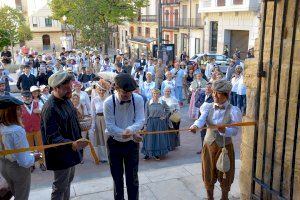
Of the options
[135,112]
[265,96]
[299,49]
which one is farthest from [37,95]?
[299,49]

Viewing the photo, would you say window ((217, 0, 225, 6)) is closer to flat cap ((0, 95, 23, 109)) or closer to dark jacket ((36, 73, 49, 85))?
dark jacket ((36, 73, 49, 85))

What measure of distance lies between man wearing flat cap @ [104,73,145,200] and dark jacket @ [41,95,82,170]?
0.43 m

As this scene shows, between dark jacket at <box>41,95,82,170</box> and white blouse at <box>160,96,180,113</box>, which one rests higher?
dark jacket at <box>41,95,82,170</box>

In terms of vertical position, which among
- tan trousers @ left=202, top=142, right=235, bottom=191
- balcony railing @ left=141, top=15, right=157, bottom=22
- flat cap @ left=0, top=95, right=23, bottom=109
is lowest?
tan trousers @ left=202, top=142, right=235, bottom=191

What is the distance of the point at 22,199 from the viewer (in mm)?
3580

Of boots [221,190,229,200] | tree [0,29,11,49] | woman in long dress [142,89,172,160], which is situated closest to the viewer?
boots [221,190,229,200]

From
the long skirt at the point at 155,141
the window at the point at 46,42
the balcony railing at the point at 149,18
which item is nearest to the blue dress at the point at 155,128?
the long skirt at the point at 155,141

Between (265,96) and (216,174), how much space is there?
48.6 inches

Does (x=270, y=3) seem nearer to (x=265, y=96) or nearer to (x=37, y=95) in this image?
(x=265, y=96)

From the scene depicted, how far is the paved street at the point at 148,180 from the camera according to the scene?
4770 millimetres

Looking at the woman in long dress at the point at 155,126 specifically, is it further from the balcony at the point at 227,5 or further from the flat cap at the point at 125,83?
the balcony at the point at 227,5

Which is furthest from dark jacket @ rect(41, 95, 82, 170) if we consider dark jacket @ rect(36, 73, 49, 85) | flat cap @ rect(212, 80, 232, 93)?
dark jacket @ rect(36, 73, 49, 85)

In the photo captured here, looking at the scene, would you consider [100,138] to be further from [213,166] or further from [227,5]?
[227,5]

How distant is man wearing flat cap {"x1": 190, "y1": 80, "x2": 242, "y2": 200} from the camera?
13.0ft
